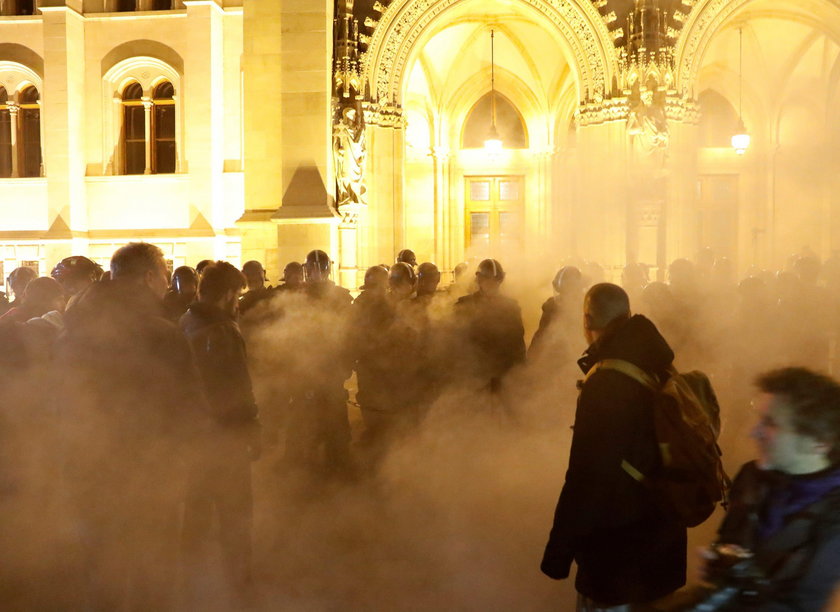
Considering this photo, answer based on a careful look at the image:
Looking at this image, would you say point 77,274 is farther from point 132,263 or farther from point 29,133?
point 29,133

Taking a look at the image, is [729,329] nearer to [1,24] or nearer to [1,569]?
[1,569]

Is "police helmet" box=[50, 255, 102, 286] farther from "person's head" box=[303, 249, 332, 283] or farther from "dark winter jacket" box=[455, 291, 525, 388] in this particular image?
"dark winter jacket" box=[455, 291, 525, 388]

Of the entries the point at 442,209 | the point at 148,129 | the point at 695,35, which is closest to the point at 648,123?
the point at 695,35

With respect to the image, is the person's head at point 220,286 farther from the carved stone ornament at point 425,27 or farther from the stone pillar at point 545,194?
the stone pillar at point 545,194

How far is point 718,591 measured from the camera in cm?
252

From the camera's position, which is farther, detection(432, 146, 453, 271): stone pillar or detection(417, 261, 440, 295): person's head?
detection(432, 146, 453, 271): stone pillar

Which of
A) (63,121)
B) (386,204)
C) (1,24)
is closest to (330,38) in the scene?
(386,204)

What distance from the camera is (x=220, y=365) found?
204 inches

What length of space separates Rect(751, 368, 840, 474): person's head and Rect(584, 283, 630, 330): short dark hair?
1090 mm

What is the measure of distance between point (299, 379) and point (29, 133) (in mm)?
18353

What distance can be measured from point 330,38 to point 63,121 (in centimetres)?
1034

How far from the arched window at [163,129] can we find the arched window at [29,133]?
301cm

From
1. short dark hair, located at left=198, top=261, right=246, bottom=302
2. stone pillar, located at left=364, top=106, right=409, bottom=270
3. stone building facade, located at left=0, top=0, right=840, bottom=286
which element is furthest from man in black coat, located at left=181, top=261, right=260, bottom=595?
stone pillar, located at left=364, top=106, right=409, bottom=270

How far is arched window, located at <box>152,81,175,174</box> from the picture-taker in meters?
22.8
